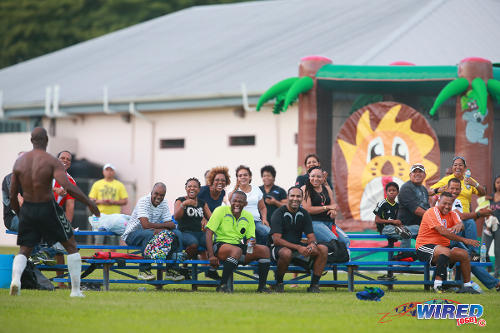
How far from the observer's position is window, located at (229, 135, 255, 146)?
24141 millimetres

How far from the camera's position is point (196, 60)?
93.9 feet

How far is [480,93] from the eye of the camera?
1648 centimetres

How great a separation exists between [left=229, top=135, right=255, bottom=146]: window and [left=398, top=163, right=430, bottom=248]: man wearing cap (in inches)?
403

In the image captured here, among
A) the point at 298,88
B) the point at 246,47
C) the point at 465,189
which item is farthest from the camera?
the point at 246,47

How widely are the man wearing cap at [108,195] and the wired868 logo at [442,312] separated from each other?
840 centimetres

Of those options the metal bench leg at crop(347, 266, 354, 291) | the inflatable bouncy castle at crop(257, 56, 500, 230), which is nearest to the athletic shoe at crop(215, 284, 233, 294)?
the metal bench leg at crop(347, 266, 354, 291)

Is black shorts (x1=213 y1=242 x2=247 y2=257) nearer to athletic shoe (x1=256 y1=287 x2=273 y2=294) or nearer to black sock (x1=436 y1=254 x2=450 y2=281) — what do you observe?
athletic shoe (x1=256 y1=287 x2=273 y2=294)

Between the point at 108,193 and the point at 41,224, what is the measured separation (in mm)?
7007

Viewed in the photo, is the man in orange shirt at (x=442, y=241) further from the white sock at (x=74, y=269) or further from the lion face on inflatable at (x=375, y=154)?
the white sock at (x=74, y=269)

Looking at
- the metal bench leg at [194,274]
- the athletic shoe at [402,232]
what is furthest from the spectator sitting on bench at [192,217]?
the athletic shoe at [402,232]

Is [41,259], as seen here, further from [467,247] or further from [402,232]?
[467,247]

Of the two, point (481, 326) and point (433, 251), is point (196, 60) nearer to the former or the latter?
point (433, 251)

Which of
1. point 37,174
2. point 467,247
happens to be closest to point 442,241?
point 467,247

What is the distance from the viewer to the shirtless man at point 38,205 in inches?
427
